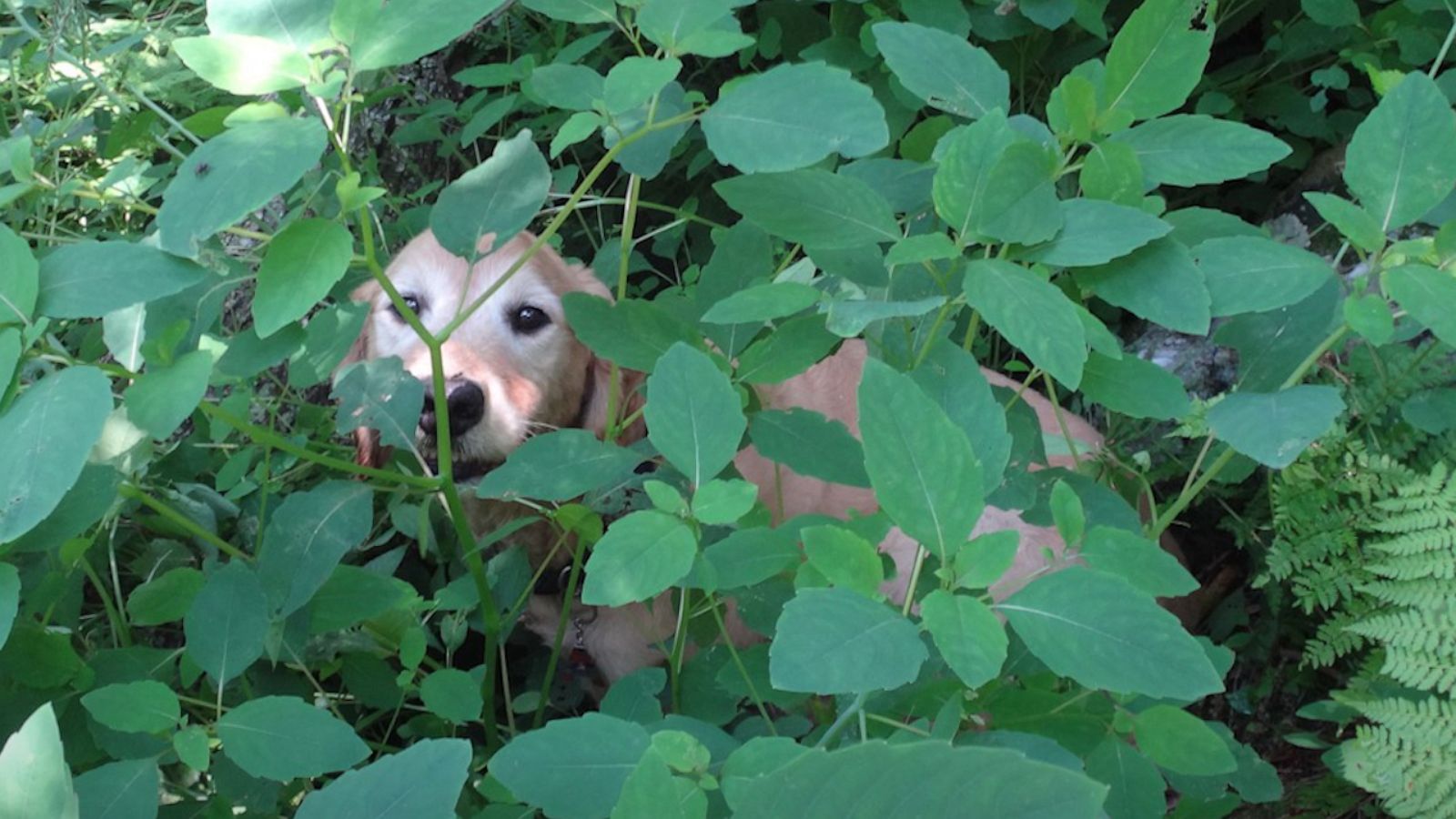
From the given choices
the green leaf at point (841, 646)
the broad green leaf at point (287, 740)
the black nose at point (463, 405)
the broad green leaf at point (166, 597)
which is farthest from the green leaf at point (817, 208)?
the black nose at point (463, 405)

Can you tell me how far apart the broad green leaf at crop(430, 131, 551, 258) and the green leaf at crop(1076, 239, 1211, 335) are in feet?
2.06

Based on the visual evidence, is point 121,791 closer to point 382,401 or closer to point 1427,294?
point 382,401

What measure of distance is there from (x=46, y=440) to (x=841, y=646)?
0.73 meters

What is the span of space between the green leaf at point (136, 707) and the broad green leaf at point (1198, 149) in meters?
1.23

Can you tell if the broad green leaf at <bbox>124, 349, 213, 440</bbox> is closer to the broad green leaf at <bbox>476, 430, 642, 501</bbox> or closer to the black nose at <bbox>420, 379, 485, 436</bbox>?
the broad green leaf at <bbox>476, 430, 642, 501</bbox>

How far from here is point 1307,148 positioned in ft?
11.7

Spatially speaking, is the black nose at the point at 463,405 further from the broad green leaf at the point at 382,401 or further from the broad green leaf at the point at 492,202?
the broad green leaf at the point at 492,202

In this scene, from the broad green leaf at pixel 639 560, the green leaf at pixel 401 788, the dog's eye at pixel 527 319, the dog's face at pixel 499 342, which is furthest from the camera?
the dog's eye at pixel 527 319

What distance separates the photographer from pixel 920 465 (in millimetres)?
1048

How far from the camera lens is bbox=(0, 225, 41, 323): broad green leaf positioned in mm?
1247

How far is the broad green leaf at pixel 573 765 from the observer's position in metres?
1.13

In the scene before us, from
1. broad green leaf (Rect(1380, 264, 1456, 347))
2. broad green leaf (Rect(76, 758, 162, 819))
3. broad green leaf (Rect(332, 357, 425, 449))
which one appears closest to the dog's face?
broad green leaf (Rect(332, 357, 425, 449))

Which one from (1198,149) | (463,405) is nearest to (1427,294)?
(1198,149)

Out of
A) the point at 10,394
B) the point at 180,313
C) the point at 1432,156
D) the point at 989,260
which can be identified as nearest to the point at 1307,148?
the point at 1432,156
